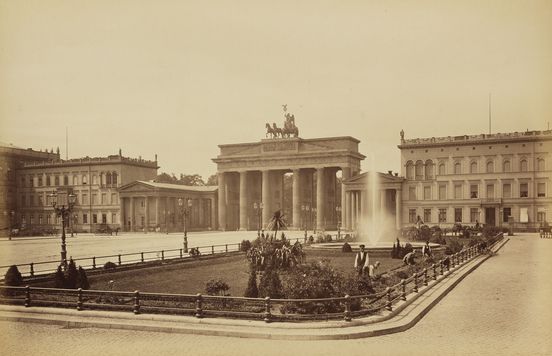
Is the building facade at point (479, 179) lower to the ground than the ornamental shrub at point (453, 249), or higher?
higher

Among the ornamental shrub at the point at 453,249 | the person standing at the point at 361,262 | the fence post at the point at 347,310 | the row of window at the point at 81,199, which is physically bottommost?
the ornamental shrub at the point at 453,249

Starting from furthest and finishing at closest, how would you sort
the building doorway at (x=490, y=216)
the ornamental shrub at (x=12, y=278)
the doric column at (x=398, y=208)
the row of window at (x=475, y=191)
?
the doric column at (x=398, y=208) < the building doorway at (x=490, y=216) < the row of window at (x=475, y=191) < the ornamental shrub at (x=12, y=278)

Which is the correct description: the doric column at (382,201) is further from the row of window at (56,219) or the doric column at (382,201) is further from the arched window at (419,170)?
the row of window at (56,219)

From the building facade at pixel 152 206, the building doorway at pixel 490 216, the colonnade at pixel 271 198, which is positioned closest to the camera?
the building doorway at pixel 490 216

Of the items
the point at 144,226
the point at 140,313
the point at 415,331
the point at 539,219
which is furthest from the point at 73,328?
the point at 144,226

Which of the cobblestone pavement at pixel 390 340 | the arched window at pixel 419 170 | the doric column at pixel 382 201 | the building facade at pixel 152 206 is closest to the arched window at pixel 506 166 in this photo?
the arched window at pixel 419 170

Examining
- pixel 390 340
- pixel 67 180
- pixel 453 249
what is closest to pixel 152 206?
pixel 67 180
